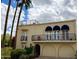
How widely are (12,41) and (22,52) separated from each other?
0.19 metres

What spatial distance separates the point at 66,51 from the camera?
2.84 m

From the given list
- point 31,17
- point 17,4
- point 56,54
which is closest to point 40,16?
point 31,17

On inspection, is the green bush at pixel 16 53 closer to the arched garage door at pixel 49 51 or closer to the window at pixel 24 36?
the window at pixel 24 36

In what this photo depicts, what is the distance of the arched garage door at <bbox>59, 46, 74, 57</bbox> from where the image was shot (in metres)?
2.80

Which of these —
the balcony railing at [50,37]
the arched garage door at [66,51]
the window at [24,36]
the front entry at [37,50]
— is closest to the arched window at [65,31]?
the balcony railing at [50,37]

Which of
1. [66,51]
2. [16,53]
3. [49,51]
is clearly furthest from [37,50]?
[66,51]

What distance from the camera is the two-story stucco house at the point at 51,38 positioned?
110 inches

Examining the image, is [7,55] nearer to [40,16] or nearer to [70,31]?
[40,16]

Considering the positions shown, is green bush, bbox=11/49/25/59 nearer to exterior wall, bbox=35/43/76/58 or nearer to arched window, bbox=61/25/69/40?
exterior wall, bbox=35/43/76/58

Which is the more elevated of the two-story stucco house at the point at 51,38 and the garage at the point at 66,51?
the two-story stucco house at the point at 51,38

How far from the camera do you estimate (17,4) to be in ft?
9.90

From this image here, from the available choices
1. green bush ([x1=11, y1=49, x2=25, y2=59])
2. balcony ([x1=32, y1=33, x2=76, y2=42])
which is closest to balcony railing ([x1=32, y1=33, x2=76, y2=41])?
balcony ([x1=32, y1=33, x2=76, y2=42])

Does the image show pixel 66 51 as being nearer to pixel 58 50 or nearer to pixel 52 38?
pixel 58 50

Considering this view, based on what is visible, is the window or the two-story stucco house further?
the window
